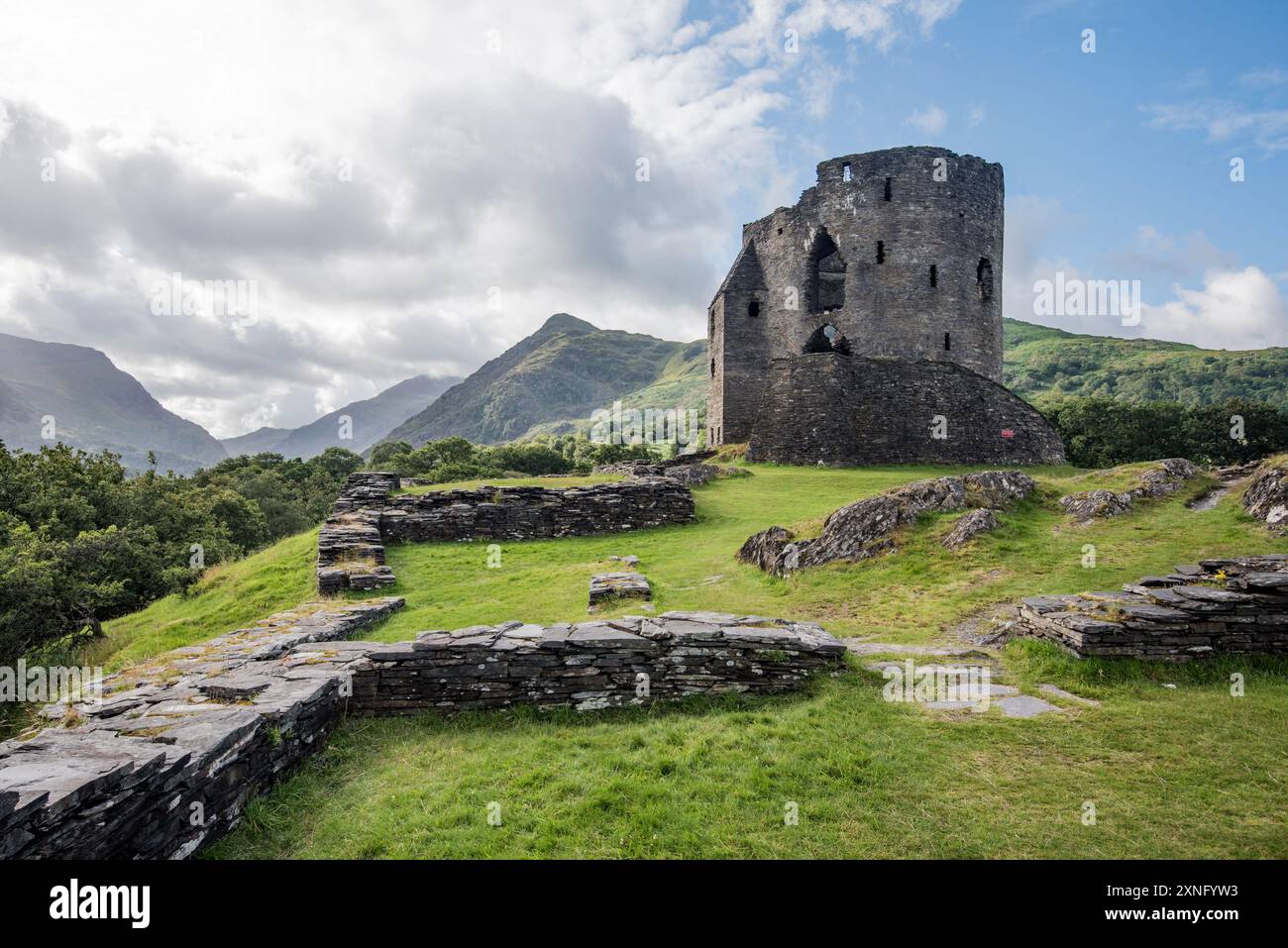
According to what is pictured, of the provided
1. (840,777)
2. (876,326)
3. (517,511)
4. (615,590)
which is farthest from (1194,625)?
(876,326)

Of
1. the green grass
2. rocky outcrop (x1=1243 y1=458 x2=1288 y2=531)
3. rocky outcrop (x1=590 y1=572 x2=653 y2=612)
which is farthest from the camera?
the green grass

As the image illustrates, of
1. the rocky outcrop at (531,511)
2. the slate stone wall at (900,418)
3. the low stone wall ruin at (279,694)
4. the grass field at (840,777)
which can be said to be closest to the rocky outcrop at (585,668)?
the low stone wall ruin at (279,694)

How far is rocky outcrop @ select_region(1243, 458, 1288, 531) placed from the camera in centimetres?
975

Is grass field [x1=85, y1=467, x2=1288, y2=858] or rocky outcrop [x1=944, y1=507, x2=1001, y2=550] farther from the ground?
rocky outcrop [x1=944, y1=507, x2=1001, y2=550]

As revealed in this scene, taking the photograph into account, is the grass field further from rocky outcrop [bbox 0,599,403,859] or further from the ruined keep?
the ruined keep

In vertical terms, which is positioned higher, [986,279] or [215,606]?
[986,279]

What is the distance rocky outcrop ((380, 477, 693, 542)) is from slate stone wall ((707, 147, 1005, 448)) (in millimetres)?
17713

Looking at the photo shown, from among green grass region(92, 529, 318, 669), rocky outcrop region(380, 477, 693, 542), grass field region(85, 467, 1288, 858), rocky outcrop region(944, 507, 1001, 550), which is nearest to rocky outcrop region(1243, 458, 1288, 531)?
grass field region(85, 467, 1288, 858)

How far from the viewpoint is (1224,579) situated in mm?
7590

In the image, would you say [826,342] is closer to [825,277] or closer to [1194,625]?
[825,277]

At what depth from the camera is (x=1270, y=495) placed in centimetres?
1014

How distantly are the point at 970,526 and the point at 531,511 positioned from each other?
11412 mm

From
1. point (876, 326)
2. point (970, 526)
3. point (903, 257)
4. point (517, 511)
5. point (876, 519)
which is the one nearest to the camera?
point (970, 526)
